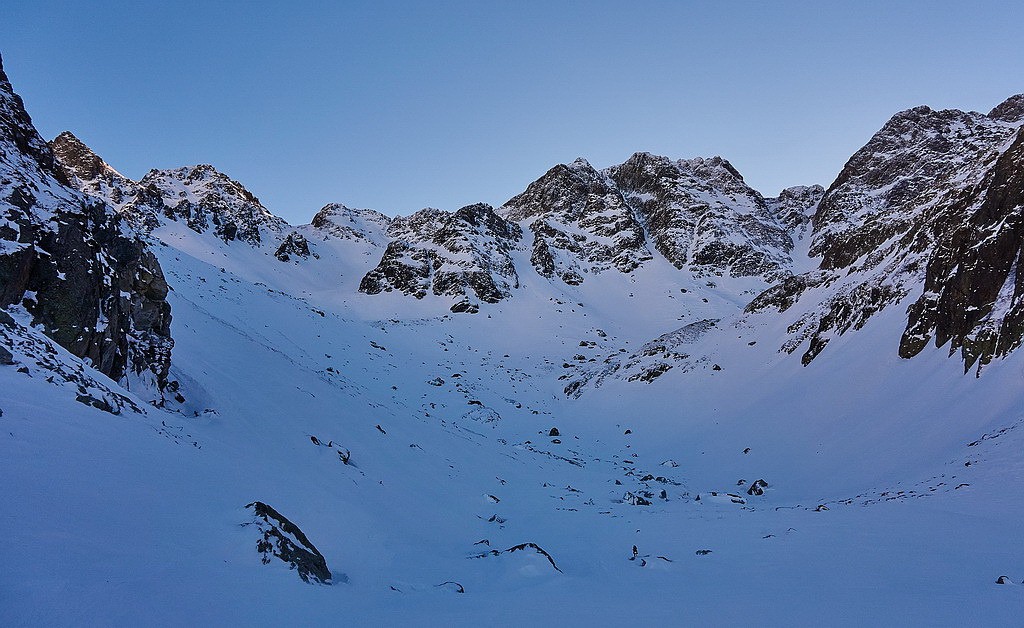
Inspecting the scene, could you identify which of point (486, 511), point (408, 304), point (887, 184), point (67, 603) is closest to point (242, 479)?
point (67, 603)

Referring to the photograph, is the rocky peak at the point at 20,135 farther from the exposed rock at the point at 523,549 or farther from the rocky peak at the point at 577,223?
the rocky peak at the point at 577,223

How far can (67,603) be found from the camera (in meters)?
3.62

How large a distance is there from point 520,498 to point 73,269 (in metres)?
12.6

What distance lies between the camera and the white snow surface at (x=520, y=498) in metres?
5.03

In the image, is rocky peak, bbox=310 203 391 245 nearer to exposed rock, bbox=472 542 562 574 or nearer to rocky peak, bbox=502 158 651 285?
rocky peak, bbox=502 158 651 285

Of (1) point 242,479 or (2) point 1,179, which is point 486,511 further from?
(2) point 1,179

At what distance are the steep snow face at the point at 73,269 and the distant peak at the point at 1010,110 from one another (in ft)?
442

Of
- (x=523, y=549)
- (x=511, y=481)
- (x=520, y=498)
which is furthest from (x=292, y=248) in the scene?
(x=523, y=549)

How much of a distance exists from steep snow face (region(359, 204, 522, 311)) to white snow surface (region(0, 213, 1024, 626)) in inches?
1579

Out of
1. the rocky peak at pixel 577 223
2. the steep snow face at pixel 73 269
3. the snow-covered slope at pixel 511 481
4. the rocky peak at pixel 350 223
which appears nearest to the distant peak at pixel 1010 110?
the rocky peak at pixel 577 223

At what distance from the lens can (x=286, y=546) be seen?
627cm

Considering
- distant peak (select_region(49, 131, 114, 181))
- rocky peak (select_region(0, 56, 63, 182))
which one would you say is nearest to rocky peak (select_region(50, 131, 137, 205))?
distant peak (select_region(49, 131, 114, 181))

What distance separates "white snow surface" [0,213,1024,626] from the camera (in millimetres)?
5027

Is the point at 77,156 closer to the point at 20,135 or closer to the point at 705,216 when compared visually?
the point at 20,135
